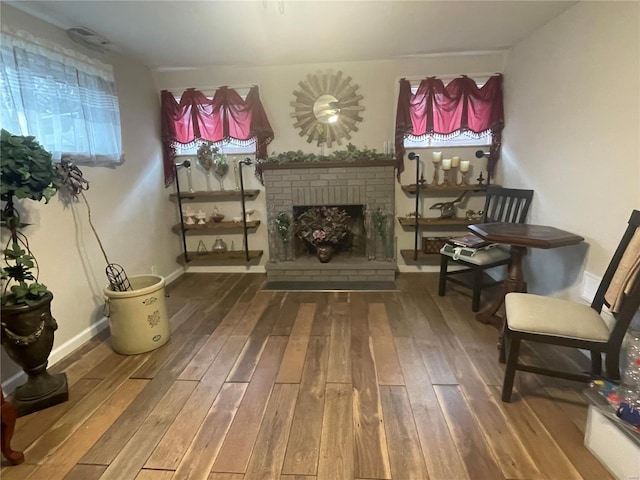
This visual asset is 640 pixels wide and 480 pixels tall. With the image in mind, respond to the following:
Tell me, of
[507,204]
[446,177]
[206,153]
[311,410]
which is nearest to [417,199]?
[446,177]

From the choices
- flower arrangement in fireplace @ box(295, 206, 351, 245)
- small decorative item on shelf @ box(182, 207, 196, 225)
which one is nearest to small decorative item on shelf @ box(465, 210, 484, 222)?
flower arrangement in fireplace @ box(295, 206, 351, 245)

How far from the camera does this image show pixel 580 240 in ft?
7.64

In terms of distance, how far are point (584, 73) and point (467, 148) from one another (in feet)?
5.09

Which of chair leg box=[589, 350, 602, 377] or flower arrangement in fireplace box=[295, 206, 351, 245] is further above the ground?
flower arrangement in fireplace box=[295, 206, 351, 245]

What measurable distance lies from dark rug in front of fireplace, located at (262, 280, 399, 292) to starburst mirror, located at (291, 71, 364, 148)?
1.52 m

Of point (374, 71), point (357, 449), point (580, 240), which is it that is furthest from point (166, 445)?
point (374, 71)

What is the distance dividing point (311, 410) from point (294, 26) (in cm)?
261

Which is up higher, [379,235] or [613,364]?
[379,235]

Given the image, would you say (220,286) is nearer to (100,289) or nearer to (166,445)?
(100,289)

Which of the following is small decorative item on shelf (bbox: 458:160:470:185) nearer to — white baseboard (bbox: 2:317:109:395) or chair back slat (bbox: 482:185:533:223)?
chair back slat (bbox: 482:185:533:223)

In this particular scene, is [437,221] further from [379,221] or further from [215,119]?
[215,119]

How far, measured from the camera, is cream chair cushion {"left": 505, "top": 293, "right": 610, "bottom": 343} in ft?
5.91

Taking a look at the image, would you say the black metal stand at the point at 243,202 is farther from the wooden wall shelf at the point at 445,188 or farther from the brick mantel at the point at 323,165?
the wooden wall shelf at the point at 445,188

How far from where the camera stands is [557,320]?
1845 millimetres
